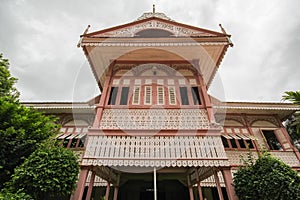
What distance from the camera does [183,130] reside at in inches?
256

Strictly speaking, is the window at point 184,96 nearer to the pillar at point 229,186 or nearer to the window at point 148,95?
the window at point 148,95

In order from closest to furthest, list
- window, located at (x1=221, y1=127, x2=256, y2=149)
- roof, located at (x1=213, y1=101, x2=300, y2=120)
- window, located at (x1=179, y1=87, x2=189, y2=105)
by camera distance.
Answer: window, located at (x1=179, y1=87, x2=189, y2=105) < window, located at (x1=221, y1=127, x2=256, y2=149) < roof, located at (x1=213, y1=101, x2=300, y2=120)

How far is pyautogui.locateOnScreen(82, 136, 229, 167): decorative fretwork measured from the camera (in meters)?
5.79

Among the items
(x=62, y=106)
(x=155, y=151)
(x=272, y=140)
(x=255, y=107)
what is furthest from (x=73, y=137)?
(x=272, y=140)

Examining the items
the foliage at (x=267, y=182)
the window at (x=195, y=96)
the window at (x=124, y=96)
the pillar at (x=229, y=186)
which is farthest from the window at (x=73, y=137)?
the foliage at (x=267, y=182)

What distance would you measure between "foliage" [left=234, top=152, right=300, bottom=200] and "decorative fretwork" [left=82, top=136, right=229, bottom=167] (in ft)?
2.42

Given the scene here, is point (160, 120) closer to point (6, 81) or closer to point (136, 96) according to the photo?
point (136, 96)

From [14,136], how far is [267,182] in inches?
323

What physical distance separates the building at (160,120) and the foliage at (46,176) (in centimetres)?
77

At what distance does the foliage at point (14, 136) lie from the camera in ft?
18.3

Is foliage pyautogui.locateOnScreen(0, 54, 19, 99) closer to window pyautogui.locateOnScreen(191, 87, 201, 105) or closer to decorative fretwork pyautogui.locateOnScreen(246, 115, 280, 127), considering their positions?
window pyautogui.locateOnScreen(191, 87, 201, 105)

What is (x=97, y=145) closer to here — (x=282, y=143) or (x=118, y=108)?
(x=118, y=108)

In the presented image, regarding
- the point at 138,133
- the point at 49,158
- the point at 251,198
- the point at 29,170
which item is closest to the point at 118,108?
the point at 138,133

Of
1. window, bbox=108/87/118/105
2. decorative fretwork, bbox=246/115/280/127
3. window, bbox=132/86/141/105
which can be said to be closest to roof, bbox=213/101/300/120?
decorative fretwork, bbox=246/115/280/127
